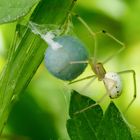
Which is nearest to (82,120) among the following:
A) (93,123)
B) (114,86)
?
(93,123)

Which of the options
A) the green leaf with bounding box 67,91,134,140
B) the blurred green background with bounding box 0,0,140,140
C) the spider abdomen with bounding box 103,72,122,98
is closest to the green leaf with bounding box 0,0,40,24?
the green leaf with bounding box 67,91,134,140

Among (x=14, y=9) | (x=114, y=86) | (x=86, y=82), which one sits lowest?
(x=86, y=82)

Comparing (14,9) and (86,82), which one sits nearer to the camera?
(14,9)

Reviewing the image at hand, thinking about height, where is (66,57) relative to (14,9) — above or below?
below

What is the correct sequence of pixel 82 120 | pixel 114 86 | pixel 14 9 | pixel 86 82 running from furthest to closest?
pixel 86 82 < pixel 114 86 < pixel 82 120 < pixel 14 9

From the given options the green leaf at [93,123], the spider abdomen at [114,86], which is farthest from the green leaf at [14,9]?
the spider abdomen at [114,86]

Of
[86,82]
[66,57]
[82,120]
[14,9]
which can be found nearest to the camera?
[14,9]

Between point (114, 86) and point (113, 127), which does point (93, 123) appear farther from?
point (114, 86)

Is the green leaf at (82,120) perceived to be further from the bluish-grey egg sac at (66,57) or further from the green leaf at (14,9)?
the green leaf at (14,9)
